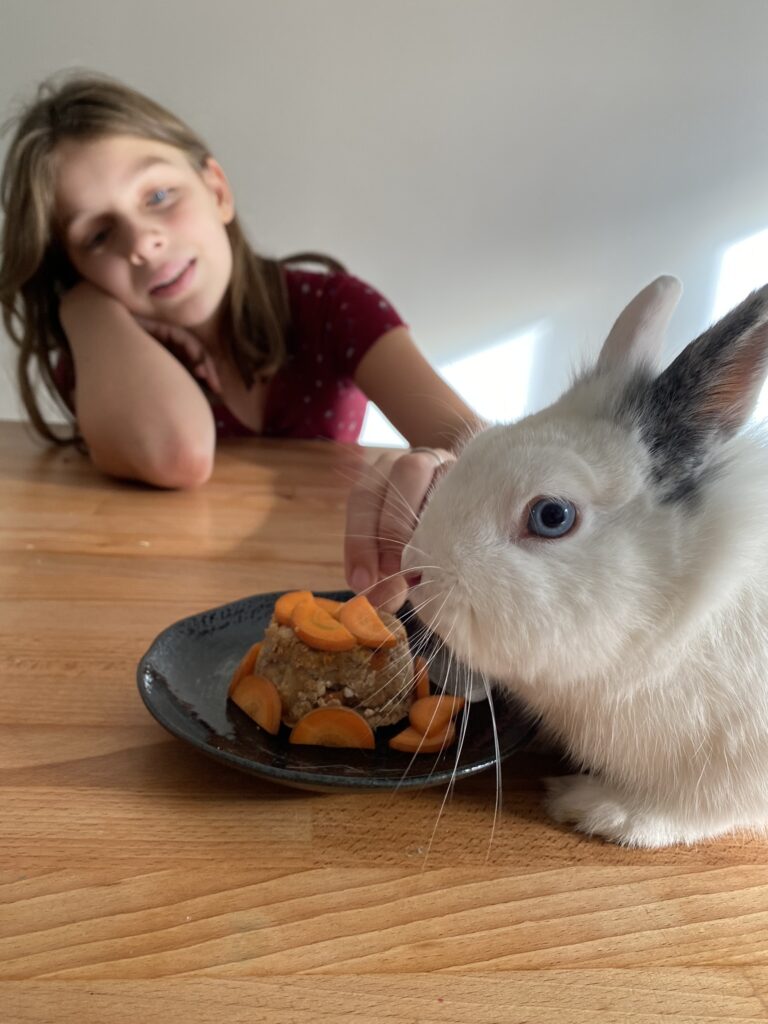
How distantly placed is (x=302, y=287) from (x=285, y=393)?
0.80 feet

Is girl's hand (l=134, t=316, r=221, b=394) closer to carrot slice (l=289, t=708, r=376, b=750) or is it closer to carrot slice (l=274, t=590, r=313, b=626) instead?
carrot slice (l=274, t=590, r=313, b=626)

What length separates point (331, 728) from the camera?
0.61 metres

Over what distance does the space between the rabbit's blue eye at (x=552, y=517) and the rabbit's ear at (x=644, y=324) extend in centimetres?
16

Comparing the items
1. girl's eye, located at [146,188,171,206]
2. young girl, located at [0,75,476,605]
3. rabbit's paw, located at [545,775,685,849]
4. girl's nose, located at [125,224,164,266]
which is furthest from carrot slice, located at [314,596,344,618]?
girl's eye, located at [146,188,171,206]

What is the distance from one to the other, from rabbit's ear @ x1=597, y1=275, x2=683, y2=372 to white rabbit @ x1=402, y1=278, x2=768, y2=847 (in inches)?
2.5

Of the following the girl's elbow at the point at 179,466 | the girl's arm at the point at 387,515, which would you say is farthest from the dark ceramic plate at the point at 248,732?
the girl's elbow at the point at 179,466

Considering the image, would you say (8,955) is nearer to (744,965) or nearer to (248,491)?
(744,965)

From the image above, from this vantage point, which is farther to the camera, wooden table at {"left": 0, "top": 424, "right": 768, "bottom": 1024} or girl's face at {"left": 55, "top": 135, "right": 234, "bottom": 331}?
girl's face at {"left": 55, "top": 135, "right": 234, "bottom": 331}

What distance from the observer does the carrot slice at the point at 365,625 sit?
2.14 feet

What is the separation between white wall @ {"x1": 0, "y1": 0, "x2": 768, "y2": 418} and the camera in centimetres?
247

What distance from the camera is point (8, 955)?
0.43 m

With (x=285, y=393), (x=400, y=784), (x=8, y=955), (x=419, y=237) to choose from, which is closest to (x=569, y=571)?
(x=400, y=784)

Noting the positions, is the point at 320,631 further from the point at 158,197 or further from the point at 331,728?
the point at 158,197

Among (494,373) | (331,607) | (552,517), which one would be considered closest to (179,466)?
(331,607)
